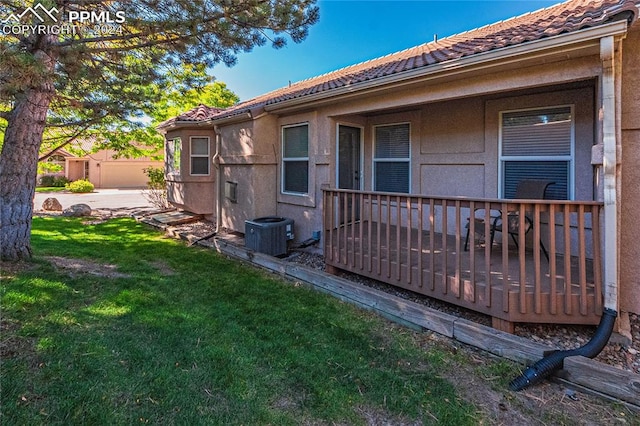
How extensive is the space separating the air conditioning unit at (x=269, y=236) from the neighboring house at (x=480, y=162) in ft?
1.67

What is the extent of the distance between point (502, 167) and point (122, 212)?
13.6 m

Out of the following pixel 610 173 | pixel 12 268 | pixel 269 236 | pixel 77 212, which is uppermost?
pixel 610 173

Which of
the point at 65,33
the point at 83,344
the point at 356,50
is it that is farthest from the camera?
the point at 356,50

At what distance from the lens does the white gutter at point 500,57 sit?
10.3ft

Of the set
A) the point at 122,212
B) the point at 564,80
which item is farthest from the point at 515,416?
the point at 122,212

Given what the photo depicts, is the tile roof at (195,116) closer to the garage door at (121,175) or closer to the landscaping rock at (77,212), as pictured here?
the landscaping rock at (77,212)

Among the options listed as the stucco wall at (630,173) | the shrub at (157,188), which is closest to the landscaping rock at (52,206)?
the shrub at (157,188)

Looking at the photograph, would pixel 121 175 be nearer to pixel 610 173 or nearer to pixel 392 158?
pixel 392 158

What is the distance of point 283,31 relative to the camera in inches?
212

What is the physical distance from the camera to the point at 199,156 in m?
10.8

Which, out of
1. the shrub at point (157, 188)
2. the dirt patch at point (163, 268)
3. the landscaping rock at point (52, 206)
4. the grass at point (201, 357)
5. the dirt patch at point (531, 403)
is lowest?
the dirt patch at point (531, 403)

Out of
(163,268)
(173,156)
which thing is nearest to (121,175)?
(173,156)

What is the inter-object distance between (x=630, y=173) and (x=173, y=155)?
11.4 metres

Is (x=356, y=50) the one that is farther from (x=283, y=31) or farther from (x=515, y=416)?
(x=515, y=416)
